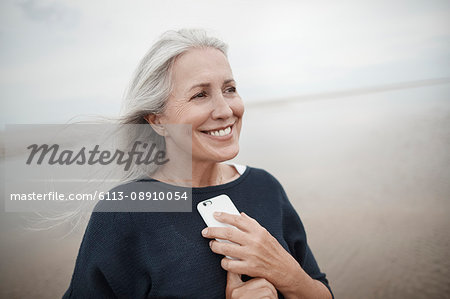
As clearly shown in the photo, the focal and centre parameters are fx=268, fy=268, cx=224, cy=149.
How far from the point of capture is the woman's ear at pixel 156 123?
1.68m

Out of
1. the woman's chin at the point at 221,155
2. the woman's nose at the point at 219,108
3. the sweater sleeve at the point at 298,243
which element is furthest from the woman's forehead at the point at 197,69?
the sweater sleeve at the point at 298,243

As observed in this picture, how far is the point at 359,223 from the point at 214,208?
325 centimetres

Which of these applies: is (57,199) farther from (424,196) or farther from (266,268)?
(424,196)

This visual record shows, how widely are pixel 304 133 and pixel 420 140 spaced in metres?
3.08

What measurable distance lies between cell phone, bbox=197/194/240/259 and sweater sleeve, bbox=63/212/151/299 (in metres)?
0.38

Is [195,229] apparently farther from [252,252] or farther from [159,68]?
[159,68]

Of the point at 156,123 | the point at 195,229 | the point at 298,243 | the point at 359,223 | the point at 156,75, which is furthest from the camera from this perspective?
the point at 359,223

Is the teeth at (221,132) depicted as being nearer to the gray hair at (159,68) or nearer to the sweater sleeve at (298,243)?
the gray hair at (159,68)

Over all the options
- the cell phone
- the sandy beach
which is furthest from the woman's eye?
the sandy beach

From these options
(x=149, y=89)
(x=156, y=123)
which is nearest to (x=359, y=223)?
(x=156, y=123)

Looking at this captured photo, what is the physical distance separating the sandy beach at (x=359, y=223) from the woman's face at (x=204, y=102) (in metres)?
1.27

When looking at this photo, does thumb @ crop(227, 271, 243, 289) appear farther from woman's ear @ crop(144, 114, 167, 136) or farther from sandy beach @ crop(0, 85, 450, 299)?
sandy beach @ crop(0, 85, 450, 299)

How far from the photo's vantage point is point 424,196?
14.3ft

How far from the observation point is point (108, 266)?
128 cm
